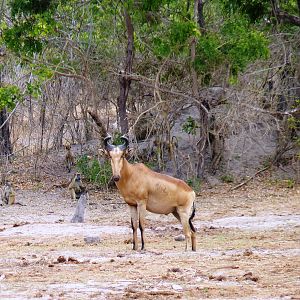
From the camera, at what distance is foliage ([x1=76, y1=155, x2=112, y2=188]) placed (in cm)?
2605

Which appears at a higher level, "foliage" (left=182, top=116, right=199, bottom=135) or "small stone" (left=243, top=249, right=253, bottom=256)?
"foliage" (left=182, top=116, right=199, bottom=135)

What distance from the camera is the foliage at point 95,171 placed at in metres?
26.0

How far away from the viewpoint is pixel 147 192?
1511cm

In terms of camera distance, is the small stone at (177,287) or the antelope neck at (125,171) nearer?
the small stone at (177,287)

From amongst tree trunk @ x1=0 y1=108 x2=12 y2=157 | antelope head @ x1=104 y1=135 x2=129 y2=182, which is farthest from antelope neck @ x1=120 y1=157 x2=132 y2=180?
tree trunk @ x1=0 y1=108 x2=12 y2=157

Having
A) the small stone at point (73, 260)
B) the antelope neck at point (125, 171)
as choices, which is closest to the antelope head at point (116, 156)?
the antelope neck at point (125, 171)

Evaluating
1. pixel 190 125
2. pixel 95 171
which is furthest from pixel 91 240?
pixel 190 125

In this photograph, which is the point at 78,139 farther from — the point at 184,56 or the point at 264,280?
the point at 264,280

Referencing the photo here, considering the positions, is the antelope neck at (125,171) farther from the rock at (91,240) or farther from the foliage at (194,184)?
the foliage at (194,184)

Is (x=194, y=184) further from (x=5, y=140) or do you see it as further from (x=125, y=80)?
(x=5, y=140)

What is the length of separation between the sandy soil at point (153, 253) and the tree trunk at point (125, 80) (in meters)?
2.62

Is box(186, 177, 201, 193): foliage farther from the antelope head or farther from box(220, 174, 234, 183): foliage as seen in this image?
the antelope head

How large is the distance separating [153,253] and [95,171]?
40.6 ft

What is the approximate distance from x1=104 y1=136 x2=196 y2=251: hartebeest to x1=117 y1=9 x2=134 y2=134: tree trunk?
1045cm
